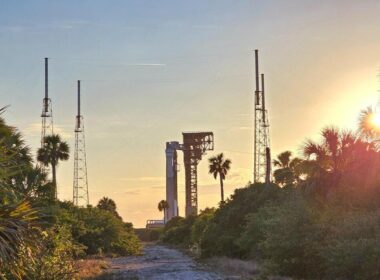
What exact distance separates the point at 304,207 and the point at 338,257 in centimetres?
520

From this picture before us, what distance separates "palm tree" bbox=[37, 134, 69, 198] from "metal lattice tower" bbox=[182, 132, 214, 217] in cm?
5175

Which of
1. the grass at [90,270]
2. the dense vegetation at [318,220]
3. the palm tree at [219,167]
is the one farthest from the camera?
the palm tree at [219,167]

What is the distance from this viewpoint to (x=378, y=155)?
34.7 meters

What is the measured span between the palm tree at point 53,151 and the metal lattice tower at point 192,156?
51745 millimetres

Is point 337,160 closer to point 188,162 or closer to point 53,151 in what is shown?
point 53,151

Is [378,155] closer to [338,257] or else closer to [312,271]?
[312,271]

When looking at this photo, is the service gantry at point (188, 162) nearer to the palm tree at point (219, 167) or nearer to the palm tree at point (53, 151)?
the palm tree at point (219, 167)

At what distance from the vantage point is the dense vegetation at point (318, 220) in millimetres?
23234

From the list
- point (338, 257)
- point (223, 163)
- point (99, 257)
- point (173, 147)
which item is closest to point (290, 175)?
point (99, 257)

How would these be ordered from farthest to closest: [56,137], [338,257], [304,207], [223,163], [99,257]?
1. [223,163]
2. [56,137]
3. [99,257]
4. [304,207]
5. [338,257]

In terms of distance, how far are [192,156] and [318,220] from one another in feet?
286

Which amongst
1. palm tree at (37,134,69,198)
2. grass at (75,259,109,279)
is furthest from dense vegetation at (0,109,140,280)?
palm tree at (37,134,69,198)

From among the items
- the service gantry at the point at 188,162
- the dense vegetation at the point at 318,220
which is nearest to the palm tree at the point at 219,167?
the service gantry at the point at 188,162

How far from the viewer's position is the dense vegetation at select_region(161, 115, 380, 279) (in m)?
23.2
